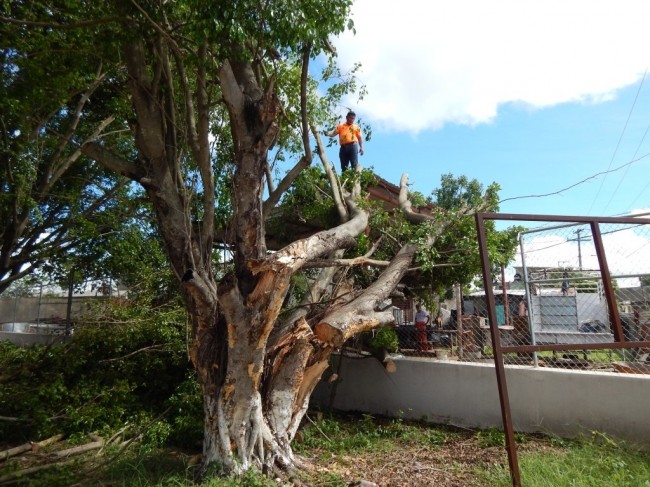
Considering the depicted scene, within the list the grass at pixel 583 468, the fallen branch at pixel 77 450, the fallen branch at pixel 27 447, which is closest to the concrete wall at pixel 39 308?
the fallen branch at pixel 27 447

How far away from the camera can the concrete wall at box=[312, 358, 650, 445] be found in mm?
5395

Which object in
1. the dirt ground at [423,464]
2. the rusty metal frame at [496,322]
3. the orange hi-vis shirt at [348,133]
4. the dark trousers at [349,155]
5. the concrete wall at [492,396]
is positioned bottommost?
the dirt ground at [423,464]

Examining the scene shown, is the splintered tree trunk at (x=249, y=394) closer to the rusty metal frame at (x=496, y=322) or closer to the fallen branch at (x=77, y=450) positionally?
the rusty metal frame at (x=496, y=322)

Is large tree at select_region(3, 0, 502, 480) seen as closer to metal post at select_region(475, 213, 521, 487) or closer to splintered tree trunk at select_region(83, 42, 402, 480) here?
splintered tree trunk at select_region(83, 42, 402, 480)

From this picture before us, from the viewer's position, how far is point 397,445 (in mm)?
6027

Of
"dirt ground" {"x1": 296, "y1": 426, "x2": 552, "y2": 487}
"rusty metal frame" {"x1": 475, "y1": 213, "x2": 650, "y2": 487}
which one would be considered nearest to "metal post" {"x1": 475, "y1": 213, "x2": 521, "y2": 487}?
"rusty metal frame" {"x1": 475, "y1": 213, "x2": 650, "y2": 487}

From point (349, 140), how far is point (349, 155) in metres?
0.31

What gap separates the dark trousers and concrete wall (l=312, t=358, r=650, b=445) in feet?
12.6

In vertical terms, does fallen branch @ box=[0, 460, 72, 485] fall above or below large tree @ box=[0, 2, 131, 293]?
below

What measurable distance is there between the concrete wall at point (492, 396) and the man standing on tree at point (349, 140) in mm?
3923

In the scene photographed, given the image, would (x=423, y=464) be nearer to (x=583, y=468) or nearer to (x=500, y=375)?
(x=583, y=468)

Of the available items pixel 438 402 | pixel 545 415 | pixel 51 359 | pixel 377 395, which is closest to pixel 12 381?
pixel 51 359

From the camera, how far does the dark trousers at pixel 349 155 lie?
31.2ft

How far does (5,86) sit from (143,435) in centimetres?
566
